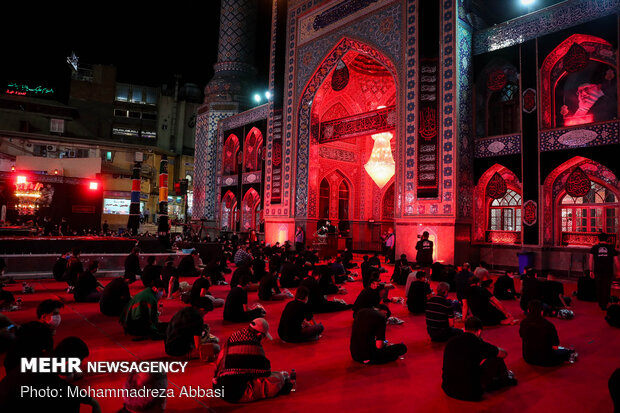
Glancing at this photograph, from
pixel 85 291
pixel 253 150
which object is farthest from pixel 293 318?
pixel 253 150

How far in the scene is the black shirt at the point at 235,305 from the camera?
5.62 meters

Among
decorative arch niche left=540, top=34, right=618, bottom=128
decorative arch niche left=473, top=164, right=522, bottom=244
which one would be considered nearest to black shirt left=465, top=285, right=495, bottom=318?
decorative arch niche left=473, top=164, right=522, bottom=244

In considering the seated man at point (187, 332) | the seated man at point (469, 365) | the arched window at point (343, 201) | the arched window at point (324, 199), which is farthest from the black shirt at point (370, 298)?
the arched window at point (343, 201)

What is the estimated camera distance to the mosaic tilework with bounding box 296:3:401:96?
43.4 ft

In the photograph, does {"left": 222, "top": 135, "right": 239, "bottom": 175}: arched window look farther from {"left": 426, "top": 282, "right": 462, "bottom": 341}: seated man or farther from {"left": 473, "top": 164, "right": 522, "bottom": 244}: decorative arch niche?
{"left": 426, "top": 282, "right": 462, "bottom": 341}: seated man

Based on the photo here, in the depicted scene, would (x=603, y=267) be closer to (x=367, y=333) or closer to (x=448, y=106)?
(x=367, y=333)

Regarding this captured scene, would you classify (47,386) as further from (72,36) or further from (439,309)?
(72,36)

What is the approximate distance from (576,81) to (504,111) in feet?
6.17

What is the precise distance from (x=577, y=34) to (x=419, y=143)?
4.51 m

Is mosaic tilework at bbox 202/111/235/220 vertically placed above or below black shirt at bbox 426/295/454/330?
above

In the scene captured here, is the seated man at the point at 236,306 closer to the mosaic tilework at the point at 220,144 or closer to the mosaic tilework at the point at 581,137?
the mosaic tilework at the point at 581,137

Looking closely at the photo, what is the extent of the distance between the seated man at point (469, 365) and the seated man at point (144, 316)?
10.5 ft

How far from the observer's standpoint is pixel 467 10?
12.2m

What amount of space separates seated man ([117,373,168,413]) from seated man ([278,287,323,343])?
2.29m
